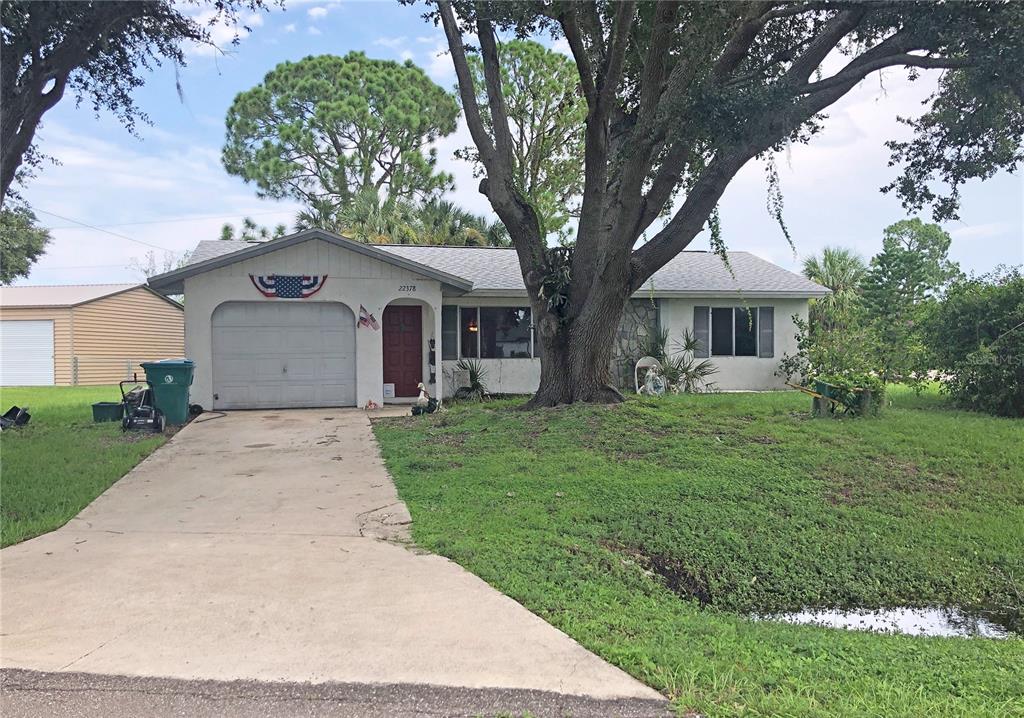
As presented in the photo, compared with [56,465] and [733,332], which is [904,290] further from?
[56,465]

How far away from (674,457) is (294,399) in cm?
901

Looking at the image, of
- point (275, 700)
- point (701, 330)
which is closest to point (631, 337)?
point (701, 330)

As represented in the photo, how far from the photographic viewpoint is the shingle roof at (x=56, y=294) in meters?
26.2

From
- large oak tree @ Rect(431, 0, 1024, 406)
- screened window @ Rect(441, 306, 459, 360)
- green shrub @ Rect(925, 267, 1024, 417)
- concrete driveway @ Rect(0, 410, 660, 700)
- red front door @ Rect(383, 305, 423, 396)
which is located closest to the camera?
concrete driveway @ Rect(0, 410, 660, 700)

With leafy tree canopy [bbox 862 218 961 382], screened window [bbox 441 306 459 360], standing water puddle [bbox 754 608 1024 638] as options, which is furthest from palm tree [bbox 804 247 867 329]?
standing water puddle [bbox 754 608 1024 638]

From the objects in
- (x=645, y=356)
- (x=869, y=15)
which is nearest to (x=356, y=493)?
(x=869, y=15)

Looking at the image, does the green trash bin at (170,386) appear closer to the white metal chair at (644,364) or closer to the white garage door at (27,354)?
the white metal chair at (644,364)

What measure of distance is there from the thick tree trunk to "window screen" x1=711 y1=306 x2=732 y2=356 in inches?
260

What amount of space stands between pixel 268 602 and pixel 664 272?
16032 millimetres

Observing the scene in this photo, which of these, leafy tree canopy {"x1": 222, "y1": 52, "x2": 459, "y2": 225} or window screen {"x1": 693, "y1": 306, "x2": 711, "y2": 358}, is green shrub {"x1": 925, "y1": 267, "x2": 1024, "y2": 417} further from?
leafy tree canopy {"x1": 222, "y1": 52, "x2": 459, "y2": 225}

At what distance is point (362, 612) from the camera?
4.63m

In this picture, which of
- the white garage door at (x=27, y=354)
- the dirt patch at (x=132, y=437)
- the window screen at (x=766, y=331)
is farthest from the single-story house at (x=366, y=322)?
the white garage door at (x=27, y=354)

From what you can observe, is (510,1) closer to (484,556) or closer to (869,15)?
(869,15)

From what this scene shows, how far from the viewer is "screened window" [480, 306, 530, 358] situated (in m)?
17.4
